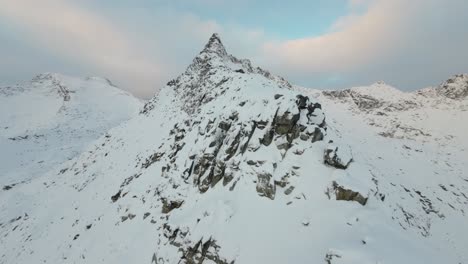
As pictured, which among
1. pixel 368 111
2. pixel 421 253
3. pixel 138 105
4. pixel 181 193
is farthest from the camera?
pixel 138 105

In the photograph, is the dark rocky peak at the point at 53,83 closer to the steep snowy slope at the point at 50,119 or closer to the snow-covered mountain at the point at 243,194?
the steep snowy slope at the point at 50,119

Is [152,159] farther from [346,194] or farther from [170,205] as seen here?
[346,194]

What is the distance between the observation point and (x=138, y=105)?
9069 cm

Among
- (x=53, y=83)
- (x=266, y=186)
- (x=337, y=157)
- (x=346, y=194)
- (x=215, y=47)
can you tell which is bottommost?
(x=53, y=83)

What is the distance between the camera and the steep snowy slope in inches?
1889

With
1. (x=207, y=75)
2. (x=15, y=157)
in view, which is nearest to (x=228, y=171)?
(x=207, y=75)

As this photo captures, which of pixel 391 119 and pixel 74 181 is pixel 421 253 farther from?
pixel 391 119

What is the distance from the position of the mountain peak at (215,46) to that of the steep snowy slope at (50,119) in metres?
29.2

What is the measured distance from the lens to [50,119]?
70875mm

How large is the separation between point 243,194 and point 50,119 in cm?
7252

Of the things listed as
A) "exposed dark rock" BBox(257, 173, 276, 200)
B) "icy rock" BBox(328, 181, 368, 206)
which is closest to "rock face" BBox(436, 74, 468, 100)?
"icy rock" BBox(328, 181, 368, 206)

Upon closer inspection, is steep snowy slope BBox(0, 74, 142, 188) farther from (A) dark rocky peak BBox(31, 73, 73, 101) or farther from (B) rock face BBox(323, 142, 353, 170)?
(B) rock face BBox(323, 142, 353, 170)

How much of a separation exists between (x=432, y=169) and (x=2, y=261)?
37.1m

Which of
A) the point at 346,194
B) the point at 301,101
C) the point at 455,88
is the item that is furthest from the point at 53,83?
the point at 346,194
